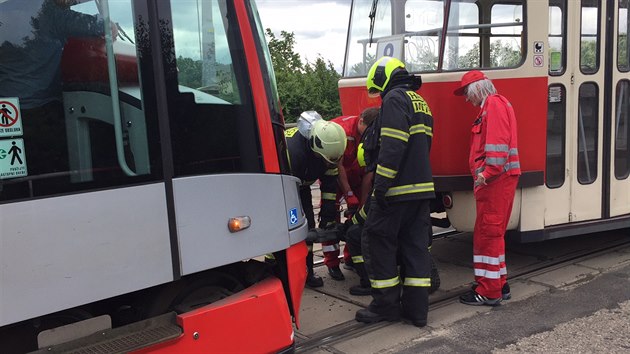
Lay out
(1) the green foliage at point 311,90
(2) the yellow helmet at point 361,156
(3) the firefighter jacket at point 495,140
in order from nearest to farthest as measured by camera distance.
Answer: (3) the firefighter jacket at point 495,140 → (2) the yellow helmet at point 361,156 → (1) the green foliage at point 311,90

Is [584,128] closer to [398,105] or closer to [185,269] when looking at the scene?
[398,105]

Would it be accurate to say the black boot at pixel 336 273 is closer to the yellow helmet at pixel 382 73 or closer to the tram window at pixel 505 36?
the yellow helmet at pixel 382 73

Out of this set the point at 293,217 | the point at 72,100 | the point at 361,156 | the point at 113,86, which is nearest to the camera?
the point at 72,100

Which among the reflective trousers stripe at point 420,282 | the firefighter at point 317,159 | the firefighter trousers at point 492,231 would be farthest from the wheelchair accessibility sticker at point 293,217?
the firefighter trousers at point 492,231

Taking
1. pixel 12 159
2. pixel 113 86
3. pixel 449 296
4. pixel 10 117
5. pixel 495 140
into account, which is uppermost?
pixel 113 86

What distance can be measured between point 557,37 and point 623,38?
34.6 inches

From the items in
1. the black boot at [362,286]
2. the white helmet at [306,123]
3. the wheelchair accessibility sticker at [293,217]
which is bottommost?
the black boot at [362,286]

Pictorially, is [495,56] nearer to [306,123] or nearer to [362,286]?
[306,123]

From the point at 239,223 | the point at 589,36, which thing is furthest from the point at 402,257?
the point at 589,36

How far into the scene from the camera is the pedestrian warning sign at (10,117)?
2.42 metres

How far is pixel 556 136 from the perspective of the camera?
17.3 ft

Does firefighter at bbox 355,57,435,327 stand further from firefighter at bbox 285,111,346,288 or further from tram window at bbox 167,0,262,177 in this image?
tram window at bbox 167,0,262,177

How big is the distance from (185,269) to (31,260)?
0.71 meters

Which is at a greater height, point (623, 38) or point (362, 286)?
point (623, 38)
